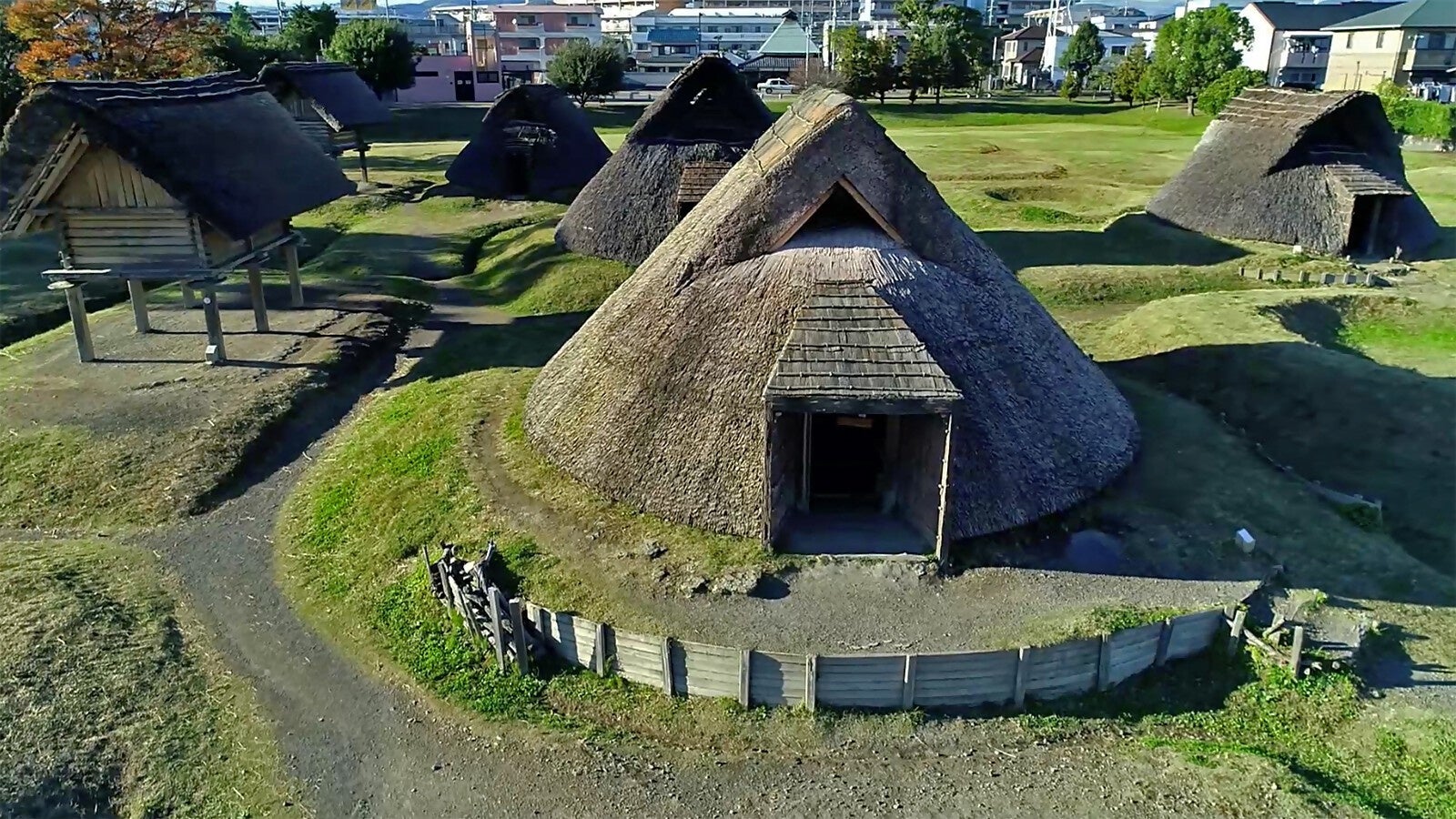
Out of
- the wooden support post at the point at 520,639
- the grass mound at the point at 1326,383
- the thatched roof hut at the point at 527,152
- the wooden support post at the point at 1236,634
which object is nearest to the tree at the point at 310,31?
the thatched roof hut at the point at 527,152

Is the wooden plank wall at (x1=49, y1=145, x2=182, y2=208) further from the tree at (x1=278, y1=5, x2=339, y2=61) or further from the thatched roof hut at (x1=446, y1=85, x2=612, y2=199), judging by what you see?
the tree at (x1=278, y1=5, x2=339, y2=61)

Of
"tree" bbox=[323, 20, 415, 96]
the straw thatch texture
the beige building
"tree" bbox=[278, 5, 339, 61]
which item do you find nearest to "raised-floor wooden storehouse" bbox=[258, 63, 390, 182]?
→ "tree" bbox=[323, 20, 415, 96]

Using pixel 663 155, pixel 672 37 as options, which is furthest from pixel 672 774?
pixel 672 37

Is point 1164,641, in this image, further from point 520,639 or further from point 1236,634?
point 520,639

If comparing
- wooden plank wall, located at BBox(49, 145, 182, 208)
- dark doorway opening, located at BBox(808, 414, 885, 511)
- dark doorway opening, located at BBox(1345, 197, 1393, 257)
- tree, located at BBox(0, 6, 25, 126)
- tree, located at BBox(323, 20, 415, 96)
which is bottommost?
dark doorway opening, located at BBox(808, 414, 885, 511)

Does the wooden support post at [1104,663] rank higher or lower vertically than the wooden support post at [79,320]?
lower

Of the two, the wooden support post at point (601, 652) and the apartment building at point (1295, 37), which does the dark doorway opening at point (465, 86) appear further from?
the wooden support post at point (601, 652)
